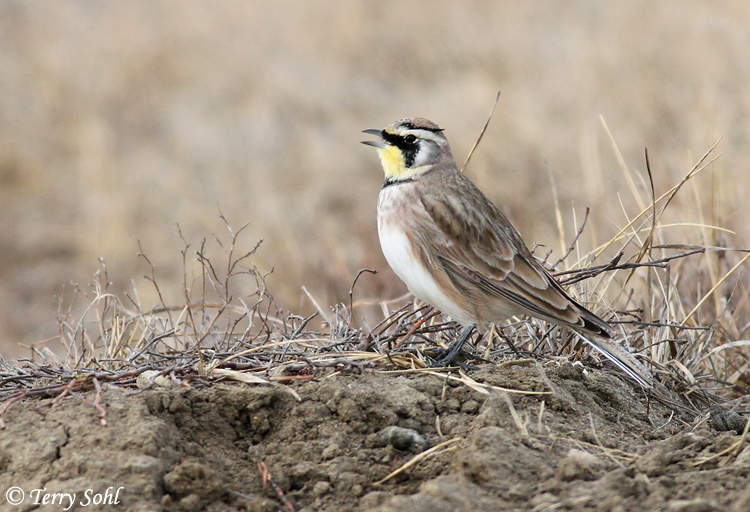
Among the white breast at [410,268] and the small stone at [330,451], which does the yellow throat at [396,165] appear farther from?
the small stone at [330,451]

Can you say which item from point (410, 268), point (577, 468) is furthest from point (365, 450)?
point (410, 268)

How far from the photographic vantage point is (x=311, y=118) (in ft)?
45.6

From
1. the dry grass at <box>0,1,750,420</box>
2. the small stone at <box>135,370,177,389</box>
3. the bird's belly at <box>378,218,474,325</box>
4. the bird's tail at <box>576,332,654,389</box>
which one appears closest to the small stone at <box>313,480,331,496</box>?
the small stone at <box>135,370,177,389</box>

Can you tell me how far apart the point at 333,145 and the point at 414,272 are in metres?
8.98

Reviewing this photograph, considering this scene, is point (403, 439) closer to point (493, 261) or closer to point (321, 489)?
point (321, 489)

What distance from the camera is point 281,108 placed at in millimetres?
14414

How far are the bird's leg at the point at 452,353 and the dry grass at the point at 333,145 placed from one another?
0.18 meters

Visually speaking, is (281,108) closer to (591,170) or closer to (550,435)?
(591,170)

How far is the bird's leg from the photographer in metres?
3.95

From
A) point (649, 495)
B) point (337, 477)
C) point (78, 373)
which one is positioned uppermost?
point (78, 373)

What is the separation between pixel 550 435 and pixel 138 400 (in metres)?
1.57

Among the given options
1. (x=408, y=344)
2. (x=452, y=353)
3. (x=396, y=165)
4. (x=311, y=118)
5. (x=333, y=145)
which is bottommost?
(x=452, y=353)

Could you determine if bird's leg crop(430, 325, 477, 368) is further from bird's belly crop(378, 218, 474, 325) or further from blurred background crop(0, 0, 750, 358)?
blurred background crop(0, 0, 750, 358)

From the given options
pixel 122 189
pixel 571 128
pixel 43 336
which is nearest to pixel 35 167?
pixel 122 189
